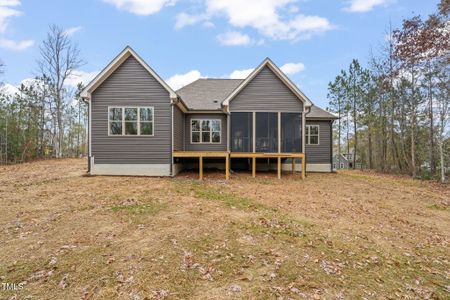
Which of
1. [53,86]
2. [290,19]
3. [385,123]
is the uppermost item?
[290,19]

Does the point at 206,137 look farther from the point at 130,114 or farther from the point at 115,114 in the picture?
the point at 115,114

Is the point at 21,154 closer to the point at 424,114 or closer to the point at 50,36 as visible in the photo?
the point at 50,36

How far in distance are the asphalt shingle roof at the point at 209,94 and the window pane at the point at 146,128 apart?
3258 millimetres

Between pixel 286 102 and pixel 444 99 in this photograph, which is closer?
pixel 286 102

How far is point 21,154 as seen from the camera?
2094cm

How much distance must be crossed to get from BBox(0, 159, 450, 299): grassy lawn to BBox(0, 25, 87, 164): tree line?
585 inches

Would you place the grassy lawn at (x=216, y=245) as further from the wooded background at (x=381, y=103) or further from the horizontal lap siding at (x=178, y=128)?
the wooded background at (x=381, y=103)

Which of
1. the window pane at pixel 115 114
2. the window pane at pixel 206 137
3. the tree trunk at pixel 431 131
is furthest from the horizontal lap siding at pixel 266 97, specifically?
the tree trunk at pixel 431 131

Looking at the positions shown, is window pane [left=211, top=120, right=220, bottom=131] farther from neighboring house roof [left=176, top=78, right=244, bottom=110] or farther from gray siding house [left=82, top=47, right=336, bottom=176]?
neighboring house roof [left=176, top=78, right=244, bottom=110]

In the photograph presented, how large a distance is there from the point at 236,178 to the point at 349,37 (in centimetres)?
1309

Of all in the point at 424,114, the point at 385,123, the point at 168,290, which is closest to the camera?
the point at 168,290

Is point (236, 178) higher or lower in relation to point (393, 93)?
lower

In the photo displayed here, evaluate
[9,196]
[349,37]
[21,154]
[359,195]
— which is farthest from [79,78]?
[359,195]

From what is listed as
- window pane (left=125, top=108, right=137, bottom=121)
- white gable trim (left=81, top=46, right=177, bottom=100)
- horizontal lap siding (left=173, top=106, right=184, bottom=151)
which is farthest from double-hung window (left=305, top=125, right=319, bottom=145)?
window pane (left=125, top=108, right=137, bottom=121)
